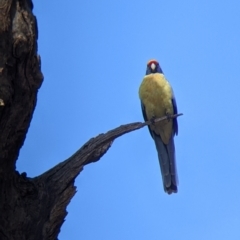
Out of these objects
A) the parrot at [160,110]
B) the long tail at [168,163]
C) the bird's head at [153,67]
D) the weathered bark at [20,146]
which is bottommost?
the weathered bark at [20,146]

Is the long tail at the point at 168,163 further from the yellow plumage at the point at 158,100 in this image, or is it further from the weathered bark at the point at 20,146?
the weathered bark at the point at 20,146

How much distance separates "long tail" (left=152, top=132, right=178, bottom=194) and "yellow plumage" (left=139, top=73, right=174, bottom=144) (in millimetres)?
75

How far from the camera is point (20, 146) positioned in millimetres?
3801

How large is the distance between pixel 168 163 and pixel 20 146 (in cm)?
331

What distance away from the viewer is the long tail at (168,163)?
21.2 ft

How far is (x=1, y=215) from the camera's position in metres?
3.62

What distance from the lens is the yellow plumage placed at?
23.2 feet

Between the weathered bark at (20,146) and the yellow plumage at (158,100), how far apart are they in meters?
3.20

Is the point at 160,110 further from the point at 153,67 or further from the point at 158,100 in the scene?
the point at 153,67

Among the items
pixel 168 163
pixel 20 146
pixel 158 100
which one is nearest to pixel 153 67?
pixel 158 100

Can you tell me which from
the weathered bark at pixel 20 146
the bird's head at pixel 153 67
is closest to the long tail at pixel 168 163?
the bird's head at pixel 153 67

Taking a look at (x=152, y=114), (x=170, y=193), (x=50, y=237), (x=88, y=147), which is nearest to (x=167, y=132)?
(x=152, y=114)

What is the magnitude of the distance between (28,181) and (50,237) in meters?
0.45

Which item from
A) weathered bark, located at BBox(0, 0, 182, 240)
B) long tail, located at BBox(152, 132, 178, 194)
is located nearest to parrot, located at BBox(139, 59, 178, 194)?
long tail, located at BBox(152, 132, 178, 194)
